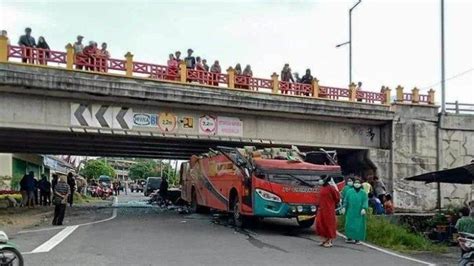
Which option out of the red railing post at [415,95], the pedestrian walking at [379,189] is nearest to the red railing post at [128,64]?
the pedestrian walking at [379,189]

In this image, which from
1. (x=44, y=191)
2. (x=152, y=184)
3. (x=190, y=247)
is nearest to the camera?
(x=190, y=247)

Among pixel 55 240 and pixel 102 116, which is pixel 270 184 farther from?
pixel 102 116

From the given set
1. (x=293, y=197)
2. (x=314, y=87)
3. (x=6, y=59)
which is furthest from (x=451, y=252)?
(x=6, y=59)

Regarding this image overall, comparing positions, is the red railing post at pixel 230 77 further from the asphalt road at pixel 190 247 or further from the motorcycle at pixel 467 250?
the motorcycle at pixel 467 250

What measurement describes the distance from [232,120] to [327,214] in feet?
34.6

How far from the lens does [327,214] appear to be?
1310cm

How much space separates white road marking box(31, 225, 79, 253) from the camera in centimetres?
1123

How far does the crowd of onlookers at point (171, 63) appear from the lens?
64.1ft

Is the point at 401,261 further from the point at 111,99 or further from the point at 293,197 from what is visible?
the point at 111,99

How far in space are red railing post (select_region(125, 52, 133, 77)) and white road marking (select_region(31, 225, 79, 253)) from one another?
6371mm

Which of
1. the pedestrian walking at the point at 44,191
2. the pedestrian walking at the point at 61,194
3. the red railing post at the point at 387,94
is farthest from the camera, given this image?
the pedestrian walking at the point at 44,191

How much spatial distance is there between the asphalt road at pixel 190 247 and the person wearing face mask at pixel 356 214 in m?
0.41

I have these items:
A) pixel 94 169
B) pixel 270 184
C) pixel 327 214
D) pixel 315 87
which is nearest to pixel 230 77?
pixel 315 87

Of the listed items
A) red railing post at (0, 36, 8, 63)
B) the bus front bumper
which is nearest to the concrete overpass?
red railing post at (0, 36, 8, 63)
